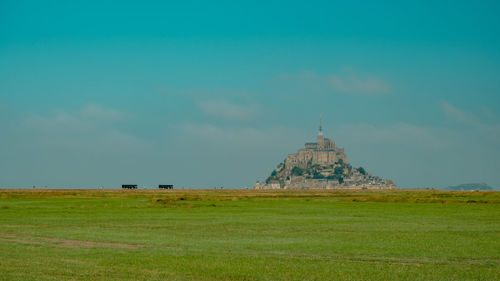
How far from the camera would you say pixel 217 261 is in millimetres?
23516

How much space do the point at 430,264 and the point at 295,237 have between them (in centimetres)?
1164

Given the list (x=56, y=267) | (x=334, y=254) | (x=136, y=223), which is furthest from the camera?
(x=136, y=223)

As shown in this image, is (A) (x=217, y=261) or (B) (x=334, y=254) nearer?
(A) (x=217, y=261)

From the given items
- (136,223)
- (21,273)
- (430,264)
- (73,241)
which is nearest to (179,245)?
(73,241)

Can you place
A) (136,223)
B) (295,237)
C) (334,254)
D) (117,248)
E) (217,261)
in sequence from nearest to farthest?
(217,261) < (334,254) < (117,248) < (295,237) < (136,223)

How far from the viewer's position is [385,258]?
24.6 meters

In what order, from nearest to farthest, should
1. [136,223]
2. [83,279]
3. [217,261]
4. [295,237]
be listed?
1. [83,279]
2. [217,261]
3. [295,237]
4. [136,223]

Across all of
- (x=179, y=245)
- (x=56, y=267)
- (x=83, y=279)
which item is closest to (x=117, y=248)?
(x=179, y=245)

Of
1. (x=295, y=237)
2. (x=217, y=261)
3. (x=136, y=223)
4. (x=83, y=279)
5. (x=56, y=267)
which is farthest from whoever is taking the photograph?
(x=136, y=223)

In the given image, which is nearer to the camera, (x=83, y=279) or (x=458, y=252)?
(x=83, y=279)

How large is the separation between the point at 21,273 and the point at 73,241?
11154 mm

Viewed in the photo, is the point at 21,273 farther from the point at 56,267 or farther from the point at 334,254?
the point at 334,254

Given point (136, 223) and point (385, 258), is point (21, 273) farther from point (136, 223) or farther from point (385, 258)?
point (136, 223)

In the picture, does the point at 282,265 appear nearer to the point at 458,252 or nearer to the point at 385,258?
the point at 385,258
